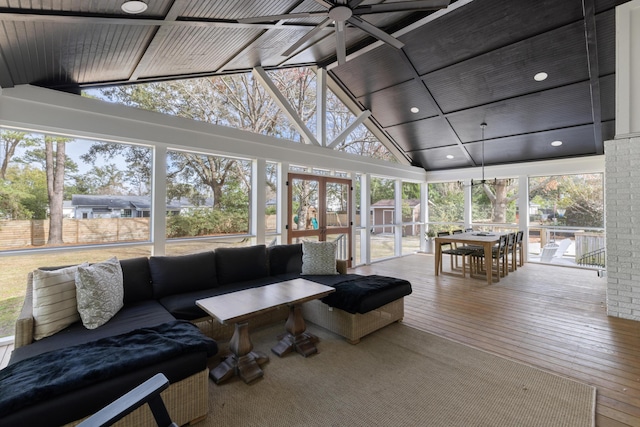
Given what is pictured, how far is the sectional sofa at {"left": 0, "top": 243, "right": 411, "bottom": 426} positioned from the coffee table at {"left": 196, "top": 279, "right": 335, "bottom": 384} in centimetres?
25

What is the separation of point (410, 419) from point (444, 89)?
5.73 m

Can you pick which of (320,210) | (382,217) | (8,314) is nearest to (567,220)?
(382,217)

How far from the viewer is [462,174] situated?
27.3ft

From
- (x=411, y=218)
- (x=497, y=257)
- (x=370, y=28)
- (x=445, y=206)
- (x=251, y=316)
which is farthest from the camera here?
(x=445, y=206)

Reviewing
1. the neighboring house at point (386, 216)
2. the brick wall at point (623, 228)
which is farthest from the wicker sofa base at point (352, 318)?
the neighboring house at point (386, 216)

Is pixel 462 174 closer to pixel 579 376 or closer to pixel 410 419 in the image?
pixel 579 376

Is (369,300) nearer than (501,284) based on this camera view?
Yes

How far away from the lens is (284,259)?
4156 millimetres

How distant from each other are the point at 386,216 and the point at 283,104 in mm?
4154

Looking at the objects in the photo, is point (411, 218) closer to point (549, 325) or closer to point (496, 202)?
point (496, 202)

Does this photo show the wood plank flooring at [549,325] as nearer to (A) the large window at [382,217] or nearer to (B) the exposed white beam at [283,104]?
(A) the large window at [382,217]

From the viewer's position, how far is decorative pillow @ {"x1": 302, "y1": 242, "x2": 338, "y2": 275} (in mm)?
3945

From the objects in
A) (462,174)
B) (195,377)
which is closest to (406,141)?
(462,174)

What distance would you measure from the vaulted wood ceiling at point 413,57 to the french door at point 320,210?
2.17 metres
